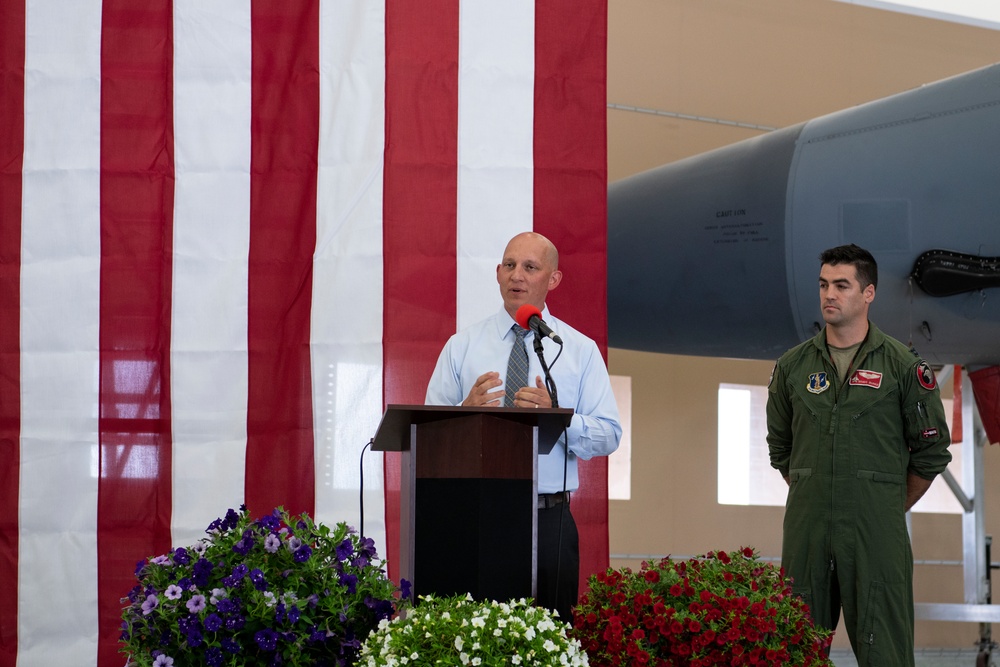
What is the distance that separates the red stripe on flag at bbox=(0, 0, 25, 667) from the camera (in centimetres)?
359

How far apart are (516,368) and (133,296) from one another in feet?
5.47

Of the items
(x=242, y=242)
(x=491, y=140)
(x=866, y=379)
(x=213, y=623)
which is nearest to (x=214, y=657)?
(x=213, y=623)

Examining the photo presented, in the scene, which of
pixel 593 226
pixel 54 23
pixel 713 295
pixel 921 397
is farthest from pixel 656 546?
pixel 54 23

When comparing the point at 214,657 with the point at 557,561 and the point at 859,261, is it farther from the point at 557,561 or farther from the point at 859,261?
the point at 859,261

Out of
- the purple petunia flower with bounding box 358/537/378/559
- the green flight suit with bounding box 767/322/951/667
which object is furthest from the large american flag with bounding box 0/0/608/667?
the purple petunia flower with bounding box 358/537/378/559

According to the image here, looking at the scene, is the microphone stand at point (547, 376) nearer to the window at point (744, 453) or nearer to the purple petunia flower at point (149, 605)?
the purple petunia flower at point (149, 605)

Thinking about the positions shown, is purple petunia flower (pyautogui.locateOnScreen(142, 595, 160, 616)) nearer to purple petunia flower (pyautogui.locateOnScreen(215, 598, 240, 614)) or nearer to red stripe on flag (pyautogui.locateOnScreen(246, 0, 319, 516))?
purple petunia flower (pyautogui.locateOnScreen(215, 598, 240, 614))

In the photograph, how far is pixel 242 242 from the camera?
3.75 m

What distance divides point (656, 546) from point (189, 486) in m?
4.10

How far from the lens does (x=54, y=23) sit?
12.3 feet

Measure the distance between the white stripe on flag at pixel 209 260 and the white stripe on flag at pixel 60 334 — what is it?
11.7 inches

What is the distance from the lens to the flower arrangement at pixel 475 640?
68.6 inches

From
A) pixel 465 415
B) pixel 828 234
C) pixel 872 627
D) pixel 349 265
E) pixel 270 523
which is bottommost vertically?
pixel 872 627

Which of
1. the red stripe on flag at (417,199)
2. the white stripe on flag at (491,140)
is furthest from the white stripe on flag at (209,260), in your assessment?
the white stripe on flag at (491,140)
